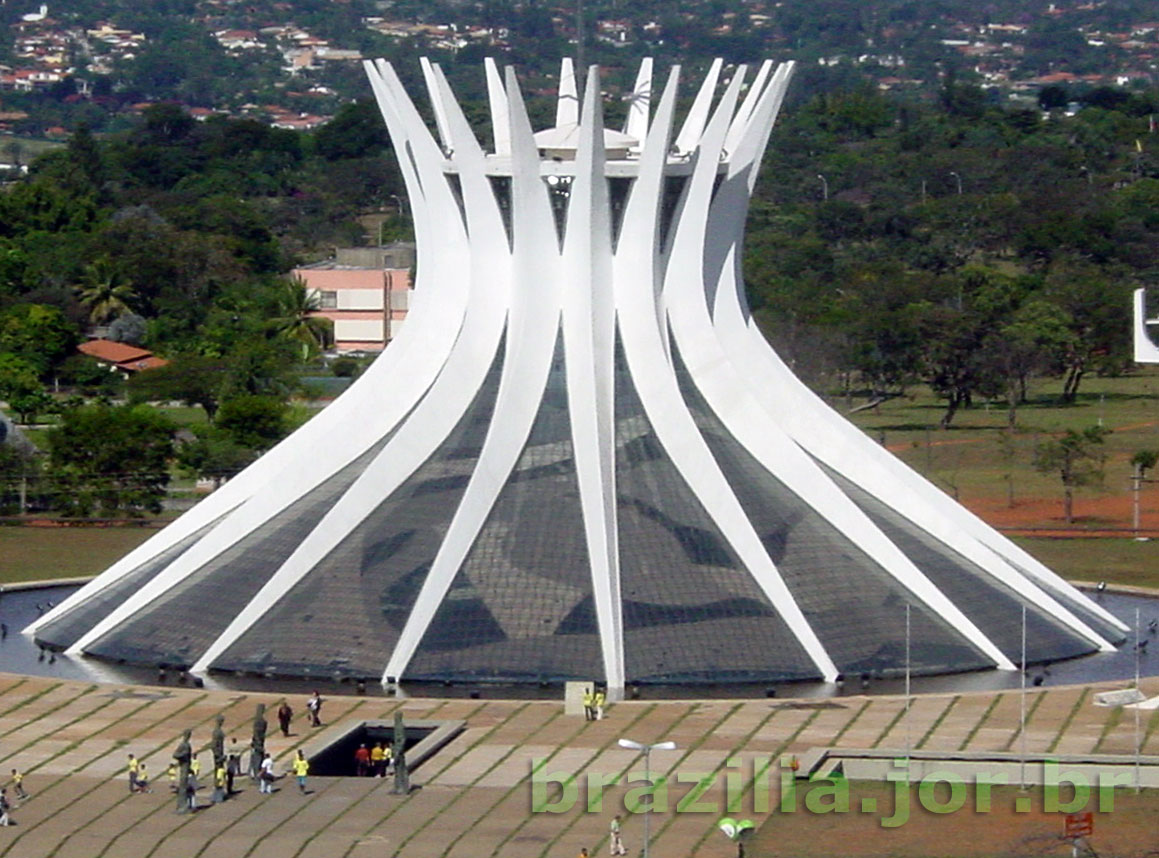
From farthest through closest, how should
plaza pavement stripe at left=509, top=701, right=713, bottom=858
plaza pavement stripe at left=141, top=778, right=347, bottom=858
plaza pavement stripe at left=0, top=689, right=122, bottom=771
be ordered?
1. plaza pavement stripe at left=0, top=689, right=122, bottom=771
2. plaza pavement stripe at left=509, top=701, right=713, bottom=858
3. plaza pavement stripe at left=141, top=778, right=347, bottom=858

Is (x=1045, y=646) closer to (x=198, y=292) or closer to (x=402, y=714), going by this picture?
(x=402, y=714)

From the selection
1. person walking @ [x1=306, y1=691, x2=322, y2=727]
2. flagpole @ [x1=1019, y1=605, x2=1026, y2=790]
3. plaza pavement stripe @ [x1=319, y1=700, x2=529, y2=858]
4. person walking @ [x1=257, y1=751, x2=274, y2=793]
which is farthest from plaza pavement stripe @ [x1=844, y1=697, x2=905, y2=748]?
person walking @ [x1=257, y1=751, x2=274, y2=793]

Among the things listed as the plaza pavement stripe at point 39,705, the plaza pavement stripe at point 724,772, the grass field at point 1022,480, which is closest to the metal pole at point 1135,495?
the grass field at point 1022,480

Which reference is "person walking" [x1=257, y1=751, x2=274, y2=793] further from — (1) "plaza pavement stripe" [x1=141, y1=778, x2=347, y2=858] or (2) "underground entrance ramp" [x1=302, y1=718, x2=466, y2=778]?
(2) "underground entrance ramp" [x1=302, y1=718, x2=466, y2=778]

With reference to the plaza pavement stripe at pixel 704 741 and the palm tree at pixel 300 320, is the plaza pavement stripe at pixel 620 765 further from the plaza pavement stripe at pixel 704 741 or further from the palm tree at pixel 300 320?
the palm tree at pixel 300 320

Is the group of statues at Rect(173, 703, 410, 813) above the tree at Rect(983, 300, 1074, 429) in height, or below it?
above
